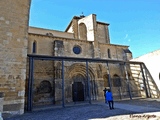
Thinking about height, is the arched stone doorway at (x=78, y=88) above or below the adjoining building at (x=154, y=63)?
below

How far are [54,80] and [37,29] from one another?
8.21 meters

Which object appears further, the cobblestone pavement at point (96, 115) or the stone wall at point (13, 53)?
the stone wall at point (13, 53)

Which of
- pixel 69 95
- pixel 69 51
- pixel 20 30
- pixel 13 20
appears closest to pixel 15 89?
pixel 20 30

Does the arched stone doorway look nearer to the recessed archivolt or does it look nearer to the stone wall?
the recessed archivolt

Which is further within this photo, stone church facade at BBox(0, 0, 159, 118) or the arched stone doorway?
the arched stone doorway

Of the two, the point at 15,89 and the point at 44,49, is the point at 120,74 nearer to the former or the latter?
the point at 44,49

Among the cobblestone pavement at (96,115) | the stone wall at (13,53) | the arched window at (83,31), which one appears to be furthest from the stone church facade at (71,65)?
the cobblestone pavement at (96,115)

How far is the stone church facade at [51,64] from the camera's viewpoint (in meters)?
6.36

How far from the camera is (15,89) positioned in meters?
6.31

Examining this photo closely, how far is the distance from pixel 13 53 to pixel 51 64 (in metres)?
6.11

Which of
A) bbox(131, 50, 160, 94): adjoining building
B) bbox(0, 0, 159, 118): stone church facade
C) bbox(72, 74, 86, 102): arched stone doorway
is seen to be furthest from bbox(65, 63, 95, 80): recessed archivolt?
bbox(131, 50, 160, 94): adjoining building

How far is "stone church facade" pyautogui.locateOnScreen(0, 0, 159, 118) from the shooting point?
6363 mm

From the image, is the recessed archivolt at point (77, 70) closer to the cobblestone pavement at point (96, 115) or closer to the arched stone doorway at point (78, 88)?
the arched stone doorway at point (78, 88)

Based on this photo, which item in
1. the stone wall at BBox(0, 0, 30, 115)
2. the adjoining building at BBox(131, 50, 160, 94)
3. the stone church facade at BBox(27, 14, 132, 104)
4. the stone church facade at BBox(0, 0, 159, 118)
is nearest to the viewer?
the stone wall at BBox(0, 0, 30, 115)
